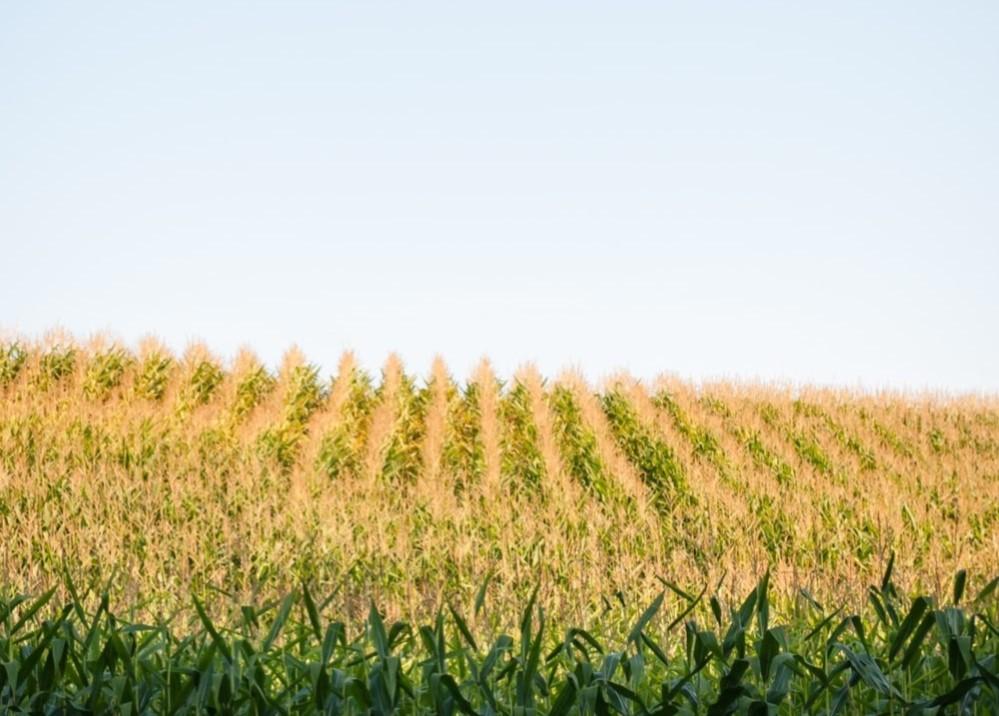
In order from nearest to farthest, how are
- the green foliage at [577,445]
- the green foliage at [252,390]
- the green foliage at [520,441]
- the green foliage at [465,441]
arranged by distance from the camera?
the green foliage at [577,445]
the green foliage at [520,441]
the green foliage at [465,441]
the green foliage at [252,390]

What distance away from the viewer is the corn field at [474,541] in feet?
8.17

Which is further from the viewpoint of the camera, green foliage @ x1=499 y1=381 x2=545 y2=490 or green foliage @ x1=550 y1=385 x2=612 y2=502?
green foliage @ x1=499 y1=381 x2=545 y2=490

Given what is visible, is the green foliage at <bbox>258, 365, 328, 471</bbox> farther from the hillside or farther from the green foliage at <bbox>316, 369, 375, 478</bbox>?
the green foliage at <bbox>316, 369, 375, 478</bbox>

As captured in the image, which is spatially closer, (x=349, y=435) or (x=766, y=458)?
(x=766, y=458)

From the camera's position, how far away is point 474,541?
35.4ft

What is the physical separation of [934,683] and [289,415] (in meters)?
16.0

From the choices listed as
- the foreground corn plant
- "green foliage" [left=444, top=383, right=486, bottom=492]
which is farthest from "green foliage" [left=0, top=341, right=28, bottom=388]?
the foreground corn plant

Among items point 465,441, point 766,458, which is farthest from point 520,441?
point 766,458

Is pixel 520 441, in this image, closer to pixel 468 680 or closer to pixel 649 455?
pixel 649 455

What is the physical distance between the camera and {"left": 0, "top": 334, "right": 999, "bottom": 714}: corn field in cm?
249

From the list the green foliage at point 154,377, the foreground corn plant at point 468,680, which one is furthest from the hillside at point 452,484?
the foreground corn plant at point 468,680

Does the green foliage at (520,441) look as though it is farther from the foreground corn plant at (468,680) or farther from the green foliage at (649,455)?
the foreground corn plant at (468,680)

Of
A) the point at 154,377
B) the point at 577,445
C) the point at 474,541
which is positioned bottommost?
the point at 474,541

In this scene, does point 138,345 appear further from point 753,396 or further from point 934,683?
point 934,683
